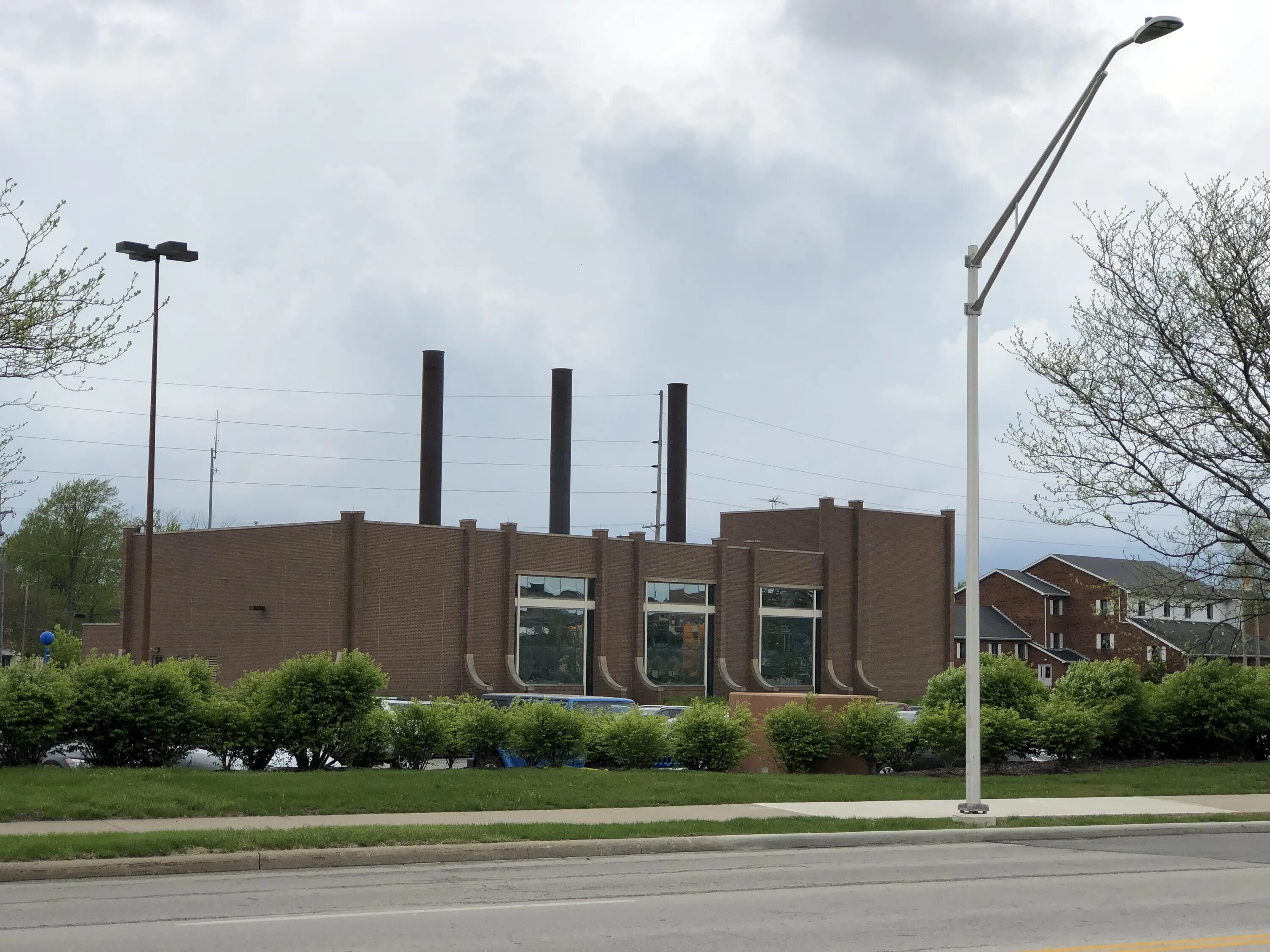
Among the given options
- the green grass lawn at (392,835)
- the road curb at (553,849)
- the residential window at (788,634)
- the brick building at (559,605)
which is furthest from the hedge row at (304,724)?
the residential window at (788,634)

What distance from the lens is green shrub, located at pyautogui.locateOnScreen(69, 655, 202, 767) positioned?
20.2 meters

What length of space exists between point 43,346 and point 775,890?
11.5 metres

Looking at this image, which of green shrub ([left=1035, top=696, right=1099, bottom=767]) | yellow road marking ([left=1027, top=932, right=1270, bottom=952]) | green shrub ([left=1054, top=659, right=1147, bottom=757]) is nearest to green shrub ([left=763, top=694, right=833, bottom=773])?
green shrub ([left=1035, top=696, right=1099, bottom=767])

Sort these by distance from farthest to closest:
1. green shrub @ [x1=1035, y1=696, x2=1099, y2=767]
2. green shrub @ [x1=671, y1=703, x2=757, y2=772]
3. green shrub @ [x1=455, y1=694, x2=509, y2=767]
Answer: green shrub @ [x1=1035, y1=696, x2=1099, y2=767] → green shrub @ [x1=671, y1=703, x2=757, y2=772] → green shrub @ [x1=455, y1=694, x2=509, y2=767]

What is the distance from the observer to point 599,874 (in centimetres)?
1322

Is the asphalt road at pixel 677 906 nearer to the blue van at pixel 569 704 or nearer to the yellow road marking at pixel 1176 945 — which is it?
the yellow road marking at pixel 1176 945

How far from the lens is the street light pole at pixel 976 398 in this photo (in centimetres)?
1736

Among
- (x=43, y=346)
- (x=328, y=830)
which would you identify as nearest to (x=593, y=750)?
(x=328, y=830)

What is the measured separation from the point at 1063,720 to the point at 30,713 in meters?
18.0

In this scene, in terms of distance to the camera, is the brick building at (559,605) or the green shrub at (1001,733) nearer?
the green shrub at (1001,733)

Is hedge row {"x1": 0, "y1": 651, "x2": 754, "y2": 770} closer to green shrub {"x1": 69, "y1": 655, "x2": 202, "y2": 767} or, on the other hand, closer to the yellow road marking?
green shrub {"x1": 69, "y1": 655, "x2": 202, "y2": 767}

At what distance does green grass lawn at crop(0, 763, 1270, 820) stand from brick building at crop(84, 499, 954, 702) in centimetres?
3398

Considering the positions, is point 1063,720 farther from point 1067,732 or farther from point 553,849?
point 553,849

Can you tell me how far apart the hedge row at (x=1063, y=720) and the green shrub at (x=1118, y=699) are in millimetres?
22
